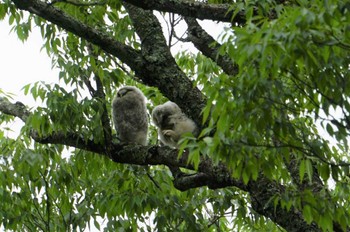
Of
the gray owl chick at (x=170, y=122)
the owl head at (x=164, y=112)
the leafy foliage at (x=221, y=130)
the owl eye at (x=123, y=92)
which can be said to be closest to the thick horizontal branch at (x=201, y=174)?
the leafy foliage at (x=221, y=130)

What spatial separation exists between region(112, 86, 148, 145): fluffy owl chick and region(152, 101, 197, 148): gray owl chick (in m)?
0.52

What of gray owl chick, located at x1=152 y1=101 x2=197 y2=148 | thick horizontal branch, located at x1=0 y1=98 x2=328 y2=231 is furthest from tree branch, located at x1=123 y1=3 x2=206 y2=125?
gray owl chick, located at x1=152 y1=101 x2=197 y2=148

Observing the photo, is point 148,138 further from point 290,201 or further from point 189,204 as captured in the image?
point 290,201

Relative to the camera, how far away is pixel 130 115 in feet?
27.5

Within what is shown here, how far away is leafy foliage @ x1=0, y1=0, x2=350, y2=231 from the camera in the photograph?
12.9 feet

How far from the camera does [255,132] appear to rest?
4309 mm

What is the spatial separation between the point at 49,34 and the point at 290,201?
3443 millimetres

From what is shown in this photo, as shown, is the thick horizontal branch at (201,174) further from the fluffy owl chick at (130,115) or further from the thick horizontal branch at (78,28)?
the fluffy owl chick at (130,115)

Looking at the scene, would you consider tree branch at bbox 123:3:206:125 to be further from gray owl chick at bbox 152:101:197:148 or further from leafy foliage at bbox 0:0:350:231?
gray owl chick at bbox 152:101:197:148

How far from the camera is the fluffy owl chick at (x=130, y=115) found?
8.28 metres

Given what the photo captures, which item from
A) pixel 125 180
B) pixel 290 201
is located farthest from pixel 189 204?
pixel 290 201

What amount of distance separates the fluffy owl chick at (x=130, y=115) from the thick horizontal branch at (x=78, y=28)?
2.39 m

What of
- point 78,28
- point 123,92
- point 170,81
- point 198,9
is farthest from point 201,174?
point 123,92

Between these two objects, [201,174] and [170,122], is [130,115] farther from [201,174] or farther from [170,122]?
[201,174]
